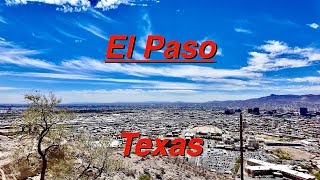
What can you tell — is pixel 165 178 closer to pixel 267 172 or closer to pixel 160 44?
pixel 267 172

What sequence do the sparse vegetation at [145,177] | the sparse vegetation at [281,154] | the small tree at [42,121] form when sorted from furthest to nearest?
the sparse vegetation at [281,154], the sparse vegetation at [145,177], the small tree at [42,121]

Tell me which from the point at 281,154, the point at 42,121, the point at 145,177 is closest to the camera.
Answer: the point at 42,121


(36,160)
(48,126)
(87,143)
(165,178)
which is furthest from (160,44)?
(165,178)

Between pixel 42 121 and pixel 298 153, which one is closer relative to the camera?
pixel 42 121

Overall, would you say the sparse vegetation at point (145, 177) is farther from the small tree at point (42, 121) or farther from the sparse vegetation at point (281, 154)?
the sparse vegetation at point (281, 154)

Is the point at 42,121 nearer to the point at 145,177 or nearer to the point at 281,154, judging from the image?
the point at 145,177

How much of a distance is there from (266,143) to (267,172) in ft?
181

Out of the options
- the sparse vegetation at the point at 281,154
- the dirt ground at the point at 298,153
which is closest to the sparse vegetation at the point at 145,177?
the sparse vegetation at the point at 281,154

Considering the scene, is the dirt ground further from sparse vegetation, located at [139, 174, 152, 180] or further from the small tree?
the small tree

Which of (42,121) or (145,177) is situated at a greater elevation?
(42,121)

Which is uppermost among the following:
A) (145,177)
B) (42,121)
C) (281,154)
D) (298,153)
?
(42,121)

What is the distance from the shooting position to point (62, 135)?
63.6 ft

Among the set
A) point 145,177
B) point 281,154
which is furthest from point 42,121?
point 281,154

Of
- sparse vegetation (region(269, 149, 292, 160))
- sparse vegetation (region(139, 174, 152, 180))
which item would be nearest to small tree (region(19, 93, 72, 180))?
sparse vegetation (region(139, 174, 152, 180))
